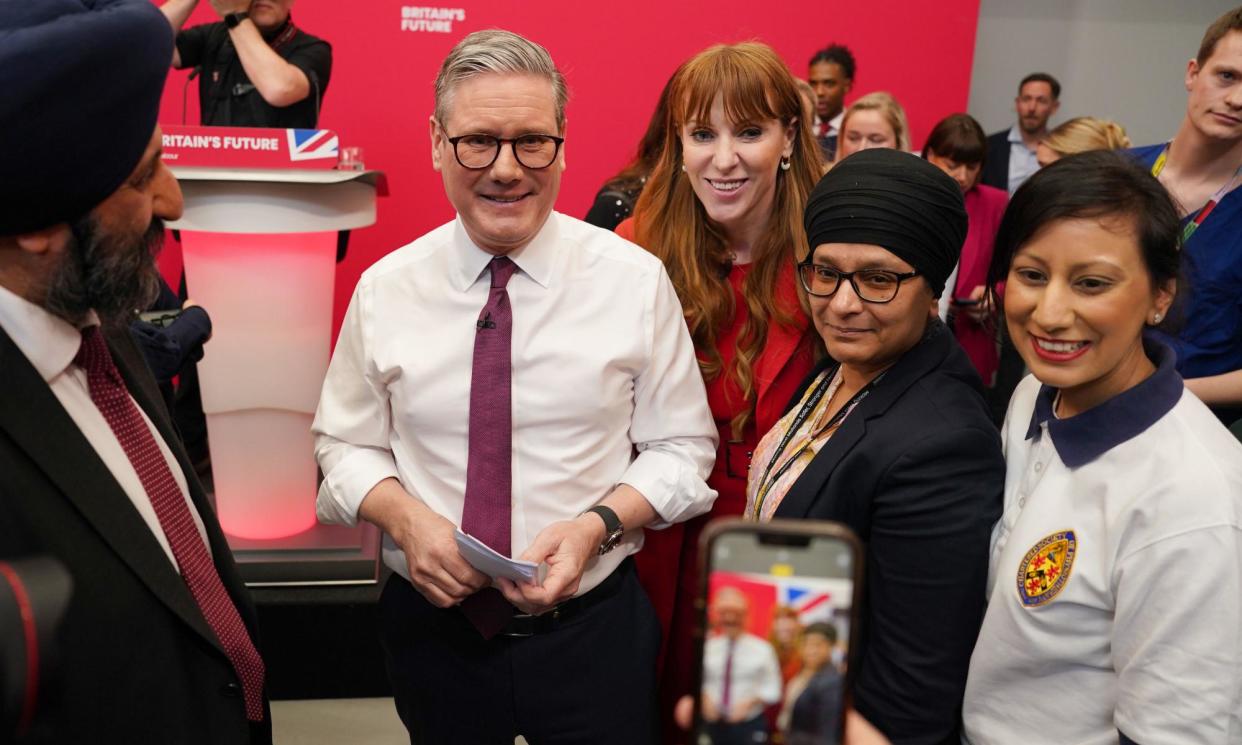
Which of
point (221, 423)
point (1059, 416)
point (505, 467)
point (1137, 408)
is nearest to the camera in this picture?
point (1137, 408)

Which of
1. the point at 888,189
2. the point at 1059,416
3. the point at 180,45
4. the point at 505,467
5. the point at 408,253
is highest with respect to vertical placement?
the point at 180,45

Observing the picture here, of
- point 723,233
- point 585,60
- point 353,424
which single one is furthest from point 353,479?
point 585,60

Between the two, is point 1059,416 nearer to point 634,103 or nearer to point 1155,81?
point 634,103

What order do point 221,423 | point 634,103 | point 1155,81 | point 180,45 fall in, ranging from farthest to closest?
point 1155,81, point 634,103, point 180,45, point 221,423

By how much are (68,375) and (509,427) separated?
65cm

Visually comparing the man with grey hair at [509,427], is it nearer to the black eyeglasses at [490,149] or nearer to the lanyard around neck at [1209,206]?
the black eyeglasses at [490,149]

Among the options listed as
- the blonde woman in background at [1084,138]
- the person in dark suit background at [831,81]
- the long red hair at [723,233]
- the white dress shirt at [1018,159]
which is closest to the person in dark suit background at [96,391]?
the long red hair at [723,233]

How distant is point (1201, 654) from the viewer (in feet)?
3.46

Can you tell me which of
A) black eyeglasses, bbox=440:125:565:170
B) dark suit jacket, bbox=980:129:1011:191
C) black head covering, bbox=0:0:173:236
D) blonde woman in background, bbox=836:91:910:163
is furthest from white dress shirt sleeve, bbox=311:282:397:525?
dark suit jacket, bbox=980:129:1011:191

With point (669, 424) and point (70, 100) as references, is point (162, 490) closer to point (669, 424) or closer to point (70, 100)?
point (70, 100)

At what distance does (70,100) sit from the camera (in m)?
1.06

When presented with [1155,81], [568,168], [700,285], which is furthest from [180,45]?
[1155,81]

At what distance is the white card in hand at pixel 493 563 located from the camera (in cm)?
141

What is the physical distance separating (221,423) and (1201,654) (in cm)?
238
